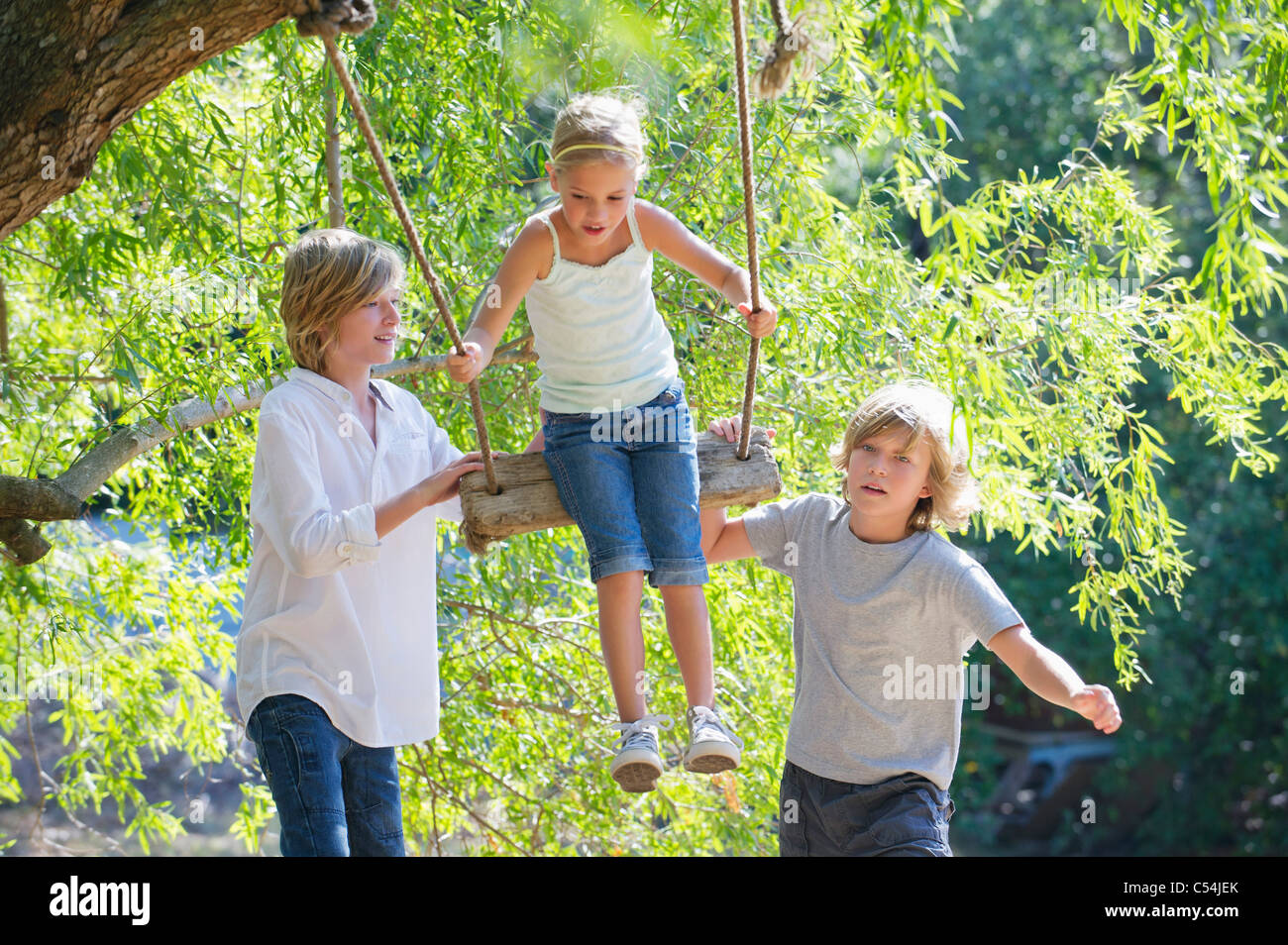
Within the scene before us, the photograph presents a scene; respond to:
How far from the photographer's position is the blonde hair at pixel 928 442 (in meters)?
2.10

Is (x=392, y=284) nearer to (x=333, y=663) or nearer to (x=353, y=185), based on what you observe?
(x=333, y=663)

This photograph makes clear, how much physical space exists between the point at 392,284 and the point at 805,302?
1.51 meters

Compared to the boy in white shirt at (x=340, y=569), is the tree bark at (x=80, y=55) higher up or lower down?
higher up

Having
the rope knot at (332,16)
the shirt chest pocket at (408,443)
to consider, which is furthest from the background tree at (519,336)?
the rope knot at (332,16)

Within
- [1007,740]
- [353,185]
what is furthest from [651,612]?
[1007,740]

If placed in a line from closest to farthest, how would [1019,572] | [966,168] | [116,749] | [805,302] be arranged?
[805,302] < [116,749] < [1019,572] < [966,168]

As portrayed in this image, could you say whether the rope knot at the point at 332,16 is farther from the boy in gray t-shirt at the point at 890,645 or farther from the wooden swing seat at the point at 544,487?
the boy in gray t-shirt at the point at 890,645

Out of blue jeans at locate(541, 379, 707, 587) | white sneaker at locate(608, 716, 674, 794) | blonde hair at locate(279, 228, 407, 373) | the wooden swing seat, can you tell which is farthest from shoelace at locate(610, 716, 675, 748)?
blonde hair at locate(279, 228, 407, 373)

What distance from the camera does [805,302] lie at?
10.9 ft

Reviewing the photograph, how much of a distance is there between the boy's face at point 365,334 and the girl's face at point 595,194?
0.32 meters

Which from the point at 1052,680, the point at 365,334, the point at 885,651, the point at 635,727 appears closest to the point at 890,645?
the point at 885,651

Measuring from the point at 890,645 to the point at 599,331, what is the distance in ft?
2.23

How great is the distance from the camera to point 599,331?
220 cm

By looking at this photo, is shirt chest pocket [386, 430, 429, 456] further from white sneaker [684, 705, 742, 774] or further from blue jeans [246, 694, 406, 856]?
white sneaker [684, 705, 742, 774]
